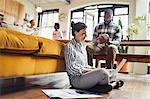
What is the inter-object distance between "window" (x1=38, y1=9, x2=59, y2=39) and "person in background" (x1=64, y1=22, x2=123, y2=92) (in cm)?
703

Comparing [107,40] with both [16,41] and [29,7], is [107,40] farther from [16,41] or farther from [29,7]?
[29,7]

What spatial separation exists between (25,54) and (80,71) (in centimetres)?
53

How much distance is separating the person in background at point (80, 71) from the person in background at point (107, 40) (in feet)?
3.78

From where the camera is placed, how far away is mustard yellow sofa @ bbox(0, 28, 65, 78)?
1.46m

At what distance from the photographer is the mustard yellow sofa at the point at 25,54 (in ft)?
4.79

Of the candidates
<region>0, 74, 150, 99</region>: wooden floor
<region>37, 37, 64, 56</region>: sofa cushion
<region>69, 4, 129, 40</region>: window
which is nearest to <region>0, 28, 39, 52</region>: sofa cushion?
<region>37, 37, 64, 56</region>: sofa cushion

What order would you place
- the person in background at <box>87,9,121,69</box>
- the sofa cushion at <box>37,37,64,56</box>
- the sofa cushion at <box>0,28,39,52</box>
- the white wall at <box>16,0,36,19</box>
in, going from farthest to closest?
the white wall at <box>16,0,36,19</box>
the person in background at <box>87,9,121,69</box>
the sofa cushion at <box>37,37,64,56</box>
the sofa cushion at <box>0,28,39,52</box>

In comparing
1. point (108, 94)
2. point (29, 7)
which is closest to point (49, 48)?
point (108, 94)

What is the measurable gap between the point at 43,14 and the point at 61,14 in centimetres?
110

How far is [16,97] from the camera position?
1450 millimetres

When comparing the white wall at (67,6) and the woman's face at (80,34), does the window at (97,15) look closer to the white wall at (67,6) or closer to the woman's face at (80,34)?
the white wall at (67,6)

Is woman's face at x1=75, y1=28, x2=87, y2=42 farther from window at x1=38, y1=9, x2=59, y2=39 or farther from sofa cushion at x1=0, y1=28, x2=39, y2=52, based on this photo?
window at x1=38, y1=9, x2=59, y2=39

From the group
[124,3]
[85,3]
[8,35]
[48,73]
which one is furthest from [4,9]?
[8,35]

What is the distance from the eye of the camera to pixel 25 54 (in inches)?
67.7
